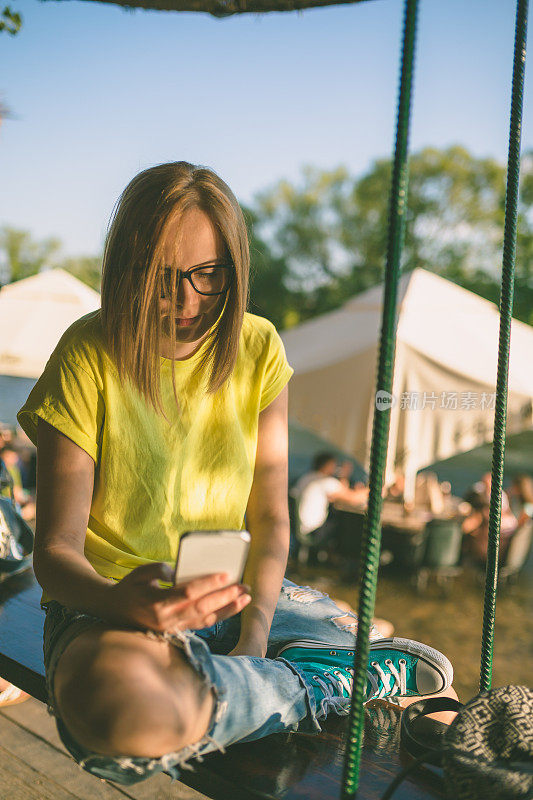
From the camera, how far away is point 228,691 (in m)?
1.17

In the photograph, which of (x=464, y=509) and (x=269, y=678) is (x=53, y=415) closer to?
(x=269, y=678)

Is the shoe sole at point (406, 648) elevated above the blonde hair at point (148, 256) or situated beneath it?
situated beneath

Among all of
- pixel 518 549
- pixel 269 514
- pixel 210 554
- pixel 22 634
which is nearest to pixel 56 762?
pixel 22 634

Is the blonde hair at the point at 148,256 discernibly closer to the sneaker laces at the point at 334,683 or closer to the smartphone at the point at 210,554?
the smartphone at the point at 210,554

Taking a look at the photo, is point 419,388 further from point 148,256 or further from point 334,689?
point 148,256

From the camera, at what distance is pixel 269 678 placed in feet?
4.27

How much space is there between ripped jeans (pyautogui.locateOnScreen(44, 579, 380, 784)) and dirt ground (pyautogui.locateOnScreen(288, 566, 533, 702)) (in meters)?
4.09

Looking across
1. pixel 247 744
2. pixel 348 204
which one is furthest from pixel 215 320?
pixel 348 204

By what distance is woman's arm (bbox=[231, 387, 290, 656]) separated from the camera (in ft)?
5.10

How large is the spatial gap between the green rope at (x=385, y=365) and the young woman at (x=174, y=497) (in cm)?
20

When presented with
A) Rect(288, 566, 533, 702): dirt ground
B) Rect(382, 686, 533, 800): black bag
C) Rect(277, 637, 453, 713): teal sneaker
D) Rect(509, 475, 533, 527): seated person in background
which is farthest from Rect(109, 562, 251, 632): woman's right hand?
Rect(509, 475, 533, 527): seated person in background

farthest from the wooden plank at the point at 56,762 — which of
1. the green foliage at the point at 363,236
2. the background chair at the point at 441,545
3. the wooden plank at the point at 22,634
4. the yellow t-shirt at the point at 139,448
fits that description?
the green foliage at the point at 363,236

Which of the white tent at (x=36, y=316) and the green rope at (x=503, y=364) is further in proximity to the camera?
the white tent at (x=36, y=316)

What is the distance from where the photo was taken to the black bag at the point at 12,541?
255 centimetres
